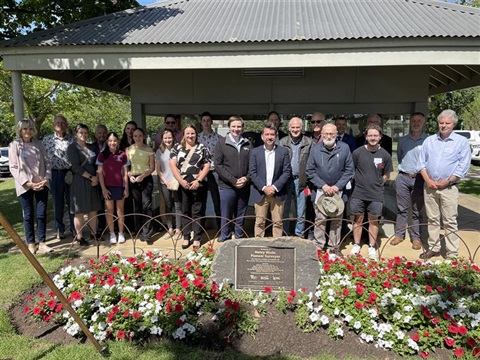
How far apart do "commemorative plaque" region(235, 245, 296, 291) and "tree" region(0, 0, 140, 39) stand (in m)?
8.45

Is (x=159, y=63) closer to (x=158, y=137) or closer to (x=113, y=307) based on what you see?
(x=158, y=137)

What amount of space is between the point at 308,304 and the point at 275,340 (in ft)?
1.66

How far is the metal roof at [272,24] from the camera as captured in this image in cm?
549

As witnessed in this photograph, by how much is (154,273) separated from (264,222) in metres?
1.79

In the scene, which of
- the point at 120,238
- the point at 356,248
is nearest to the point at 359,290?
the point at 356,248

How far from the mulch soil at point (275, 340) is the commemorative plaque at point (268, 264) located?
427 millimetres

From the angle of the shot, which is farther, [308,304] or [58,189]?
[58,189]

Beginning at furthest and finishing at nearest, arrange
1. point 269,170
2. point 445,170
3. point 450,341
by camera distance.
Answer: point 269,170 → point 445,170 → point 450,341

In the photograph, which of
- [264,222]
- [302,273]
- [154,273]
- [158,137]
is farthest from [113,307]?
[158,137]

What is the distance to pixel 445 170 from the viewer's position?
15.7 feet

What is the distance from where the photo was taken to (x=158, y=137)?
615 cm

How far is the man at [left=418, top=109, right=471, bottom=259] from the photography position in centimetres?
471

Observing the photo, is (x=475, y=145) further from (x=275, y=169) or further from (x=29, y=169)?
(x=29, y=169)

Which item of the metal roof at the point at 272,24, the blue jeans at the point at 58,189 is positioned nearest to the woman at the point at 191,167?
the metal roof at the point at 272,24
